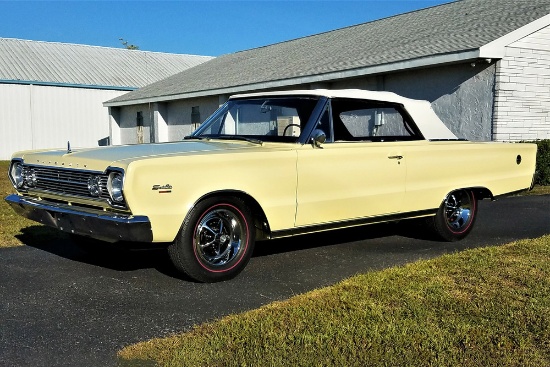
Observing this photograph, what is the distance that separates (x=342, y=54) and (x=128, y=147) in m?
13.7

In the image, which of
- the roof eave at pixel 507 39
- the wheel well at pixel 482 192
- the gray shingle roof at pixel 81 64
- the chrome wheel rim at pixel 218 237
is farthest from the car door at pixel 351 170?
the gray shingle roof at pixel 81 64

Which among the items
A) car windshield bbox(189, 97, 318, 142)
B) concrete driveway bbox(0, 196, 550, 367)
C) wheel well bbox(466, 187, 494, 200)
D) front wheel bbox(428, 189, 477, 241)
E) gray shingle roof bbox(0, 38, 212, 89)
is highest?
gray shingle roof bbox(0, 38, 212, 89)

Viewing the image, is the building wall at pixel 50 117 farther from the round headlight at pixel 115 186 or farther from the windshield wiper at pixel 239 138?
the round headlight at pixel 115 186

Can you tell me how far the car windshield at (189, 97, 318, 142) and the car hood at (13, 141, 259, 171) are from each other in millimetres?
249

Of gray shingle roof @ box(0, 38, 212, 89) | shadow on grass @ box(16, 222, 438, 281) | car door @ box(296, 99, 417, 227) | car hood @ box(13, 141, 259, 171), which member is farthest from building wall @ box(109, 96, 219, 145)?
car hood @ box(13, 141, 259, 171)

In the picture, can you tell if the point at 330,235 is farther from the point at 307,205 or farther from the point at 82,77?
the point at 82,77

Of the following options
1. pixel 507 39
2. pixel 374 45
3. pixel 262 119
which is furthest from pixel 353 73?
pixel 262 119

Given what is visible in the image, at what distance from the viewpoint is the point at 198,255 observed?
4.92 m

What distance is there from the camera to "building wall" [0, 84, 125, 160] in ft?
97.7

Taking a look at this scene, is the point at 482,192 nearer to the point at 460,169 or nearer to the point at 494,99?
the point at 460,169

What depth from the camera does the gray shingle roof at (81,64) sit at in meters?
31.4

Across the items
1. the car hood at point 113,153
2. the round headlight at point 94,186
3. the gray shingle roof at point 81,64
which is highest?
Answer: the gray shingle roof at point 81,64

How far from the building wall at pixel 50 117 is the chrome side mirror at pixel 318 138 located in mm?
26311

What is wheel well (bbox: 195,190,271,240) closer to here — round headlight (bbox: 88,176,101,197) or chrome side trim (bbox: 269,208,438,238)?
chrome side trim (bbox: 269,208,438,238)
